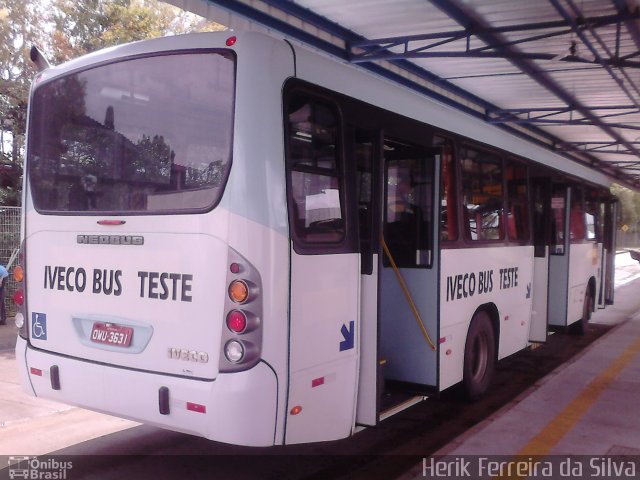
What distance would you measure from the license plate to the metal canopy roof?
6.28 meters

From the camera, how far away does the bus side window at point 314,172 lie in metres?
4.13

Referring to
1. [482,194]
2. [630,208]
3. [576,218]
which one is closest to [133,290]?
[482,194]

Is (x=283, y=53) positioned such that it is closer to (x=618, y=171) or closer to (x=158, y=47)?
(x=158, y=47)

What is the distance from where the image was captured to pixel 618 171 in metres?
31.7

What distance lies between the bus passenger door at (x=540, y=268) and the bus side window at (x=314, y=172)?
502cm

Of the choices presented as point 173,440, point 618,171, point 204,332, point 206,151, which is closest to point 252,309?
point 204,332

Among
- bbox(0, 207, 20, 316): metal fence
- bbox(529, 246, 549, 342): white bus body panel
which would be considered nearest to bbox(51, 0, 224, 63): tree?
bbox(0, 207, 20, 316): metal fence

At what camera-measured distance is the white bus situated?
3.91 m

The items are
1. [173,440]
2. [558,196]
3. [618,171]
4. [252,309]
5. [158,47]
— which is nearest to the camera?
[252,309]

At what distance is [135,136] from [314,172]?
128cm

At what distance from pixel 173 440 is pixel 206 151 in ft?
9.39

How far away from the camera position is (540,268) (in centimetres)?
878

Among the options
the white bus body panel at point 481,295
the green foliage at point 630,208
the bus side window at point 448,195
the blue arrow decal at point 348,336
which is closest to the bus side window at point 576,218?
the white bus body panel at point 481,295

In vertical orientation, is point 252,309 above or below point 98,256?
below
